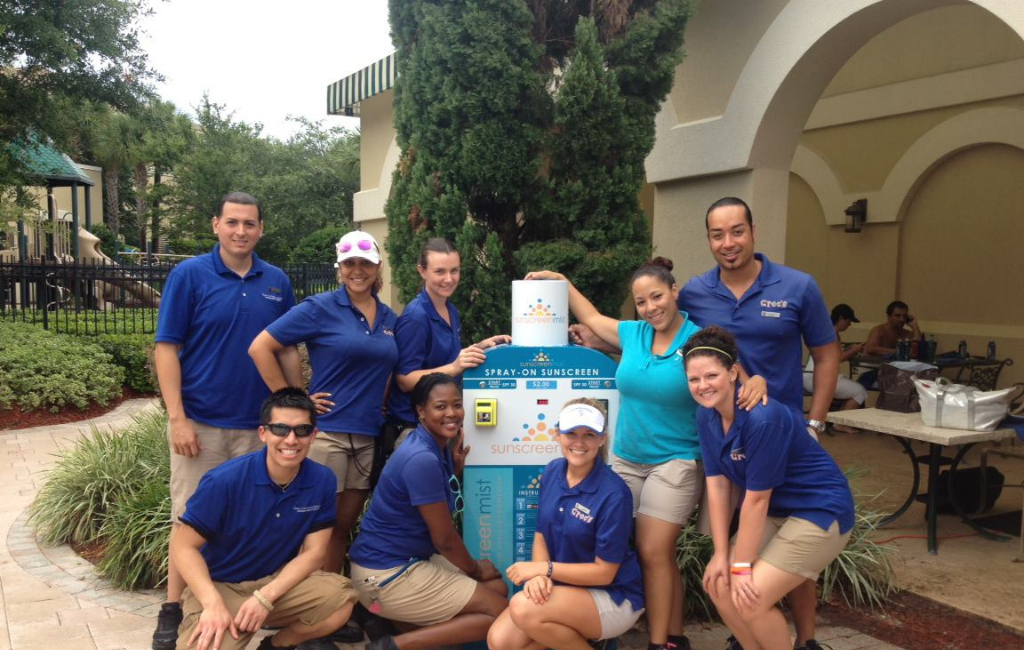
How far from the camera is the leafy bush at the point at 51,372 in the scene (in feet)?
29.8

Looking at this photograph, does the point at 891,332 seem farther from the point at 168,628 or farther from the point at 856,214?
the point at 168,628

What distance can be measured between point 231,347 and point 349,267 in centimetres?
66

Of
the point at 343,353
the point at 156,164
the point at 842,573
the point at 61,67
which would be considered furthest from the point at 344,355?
the point at 156,164

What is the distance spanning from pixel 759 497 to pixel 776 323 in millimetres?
753

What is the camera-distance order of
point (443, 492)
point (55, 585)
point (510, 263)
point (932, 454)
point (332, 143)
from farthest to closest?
point (332, 143), point (510, 263), point (932, 454), point (55, 585), point (443, 492)

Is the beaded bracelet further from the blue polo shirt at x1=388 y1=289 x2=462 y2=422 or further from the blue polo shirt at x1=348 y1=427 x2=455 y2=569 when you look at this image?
the blue polo shirt at x1=388 y1=289 x2=462 y2=422

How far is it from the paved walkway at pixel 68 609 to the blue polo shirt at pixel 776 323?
130 cm

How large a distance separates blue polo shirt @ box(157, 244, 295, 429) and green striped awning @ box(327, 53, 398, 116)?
18.3 ft

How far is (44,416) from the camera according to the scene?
922 cm

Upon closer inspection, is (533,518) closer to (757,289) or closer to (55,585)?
(757,289)

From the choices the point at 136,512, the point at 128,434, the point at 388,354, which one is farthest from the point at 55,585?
the point at 388,354

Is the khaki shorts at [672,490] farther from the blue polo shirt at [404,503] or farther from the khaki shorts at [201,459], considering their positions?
the khaki shorts at [201,459]

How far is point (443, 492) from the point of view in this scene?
11.1 feet

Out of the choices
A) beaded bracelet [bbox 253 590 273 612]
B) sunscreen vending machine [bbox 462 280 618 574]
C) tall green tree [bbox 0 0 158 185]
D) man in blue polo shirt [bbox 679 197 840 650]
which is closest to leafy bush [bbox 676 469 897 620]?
man in blue polo shirt [bbox 679 197 840 650]
